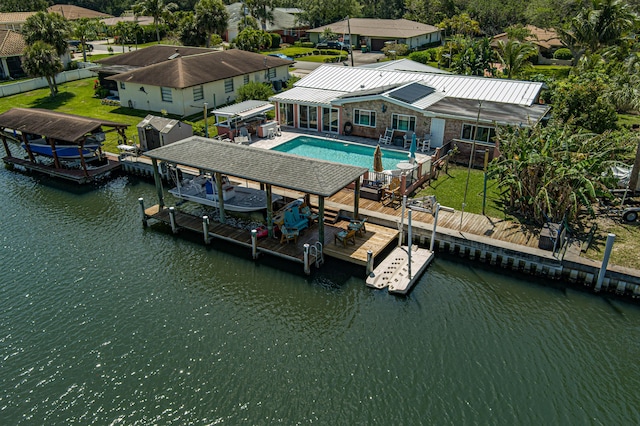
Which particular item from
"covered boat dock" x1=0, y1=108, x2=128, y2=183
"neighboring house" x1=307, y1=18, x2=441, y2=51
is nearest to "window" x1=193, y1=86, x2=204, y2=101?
"covered boat dock" x1=0, y1=108, x2=128, y2=183

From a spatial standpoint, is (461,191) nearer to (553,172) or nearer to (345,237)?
(553,172)

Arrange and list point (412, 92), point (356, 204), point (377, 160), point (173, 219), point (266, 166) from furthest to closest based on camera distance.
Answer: point (412, 92)
point (377, 160)
point (173, 219)
point (356, 204)
point (266, 166)

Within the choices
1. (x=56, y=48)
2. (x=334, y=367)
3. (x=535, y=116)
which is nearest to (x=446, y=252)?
(x=334, y=367)

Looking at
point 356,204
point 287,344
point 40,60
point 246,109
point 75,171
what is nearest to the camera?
point 287,344

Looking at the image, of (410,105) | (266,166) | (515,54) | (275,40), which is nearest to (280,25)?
(275,40)

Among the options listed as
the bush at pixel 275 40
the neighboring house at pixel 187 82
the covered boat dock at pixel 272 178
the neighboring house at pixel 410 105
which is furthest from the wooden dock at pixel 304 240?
the bush at pixel 275 40

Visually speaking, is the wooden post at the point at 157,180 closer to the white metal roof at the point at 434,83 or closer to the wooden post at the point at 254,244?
the wooden post at the point at 254,244

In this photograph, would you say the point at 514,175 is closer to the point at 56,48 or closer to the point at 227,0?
the point at 56,48
